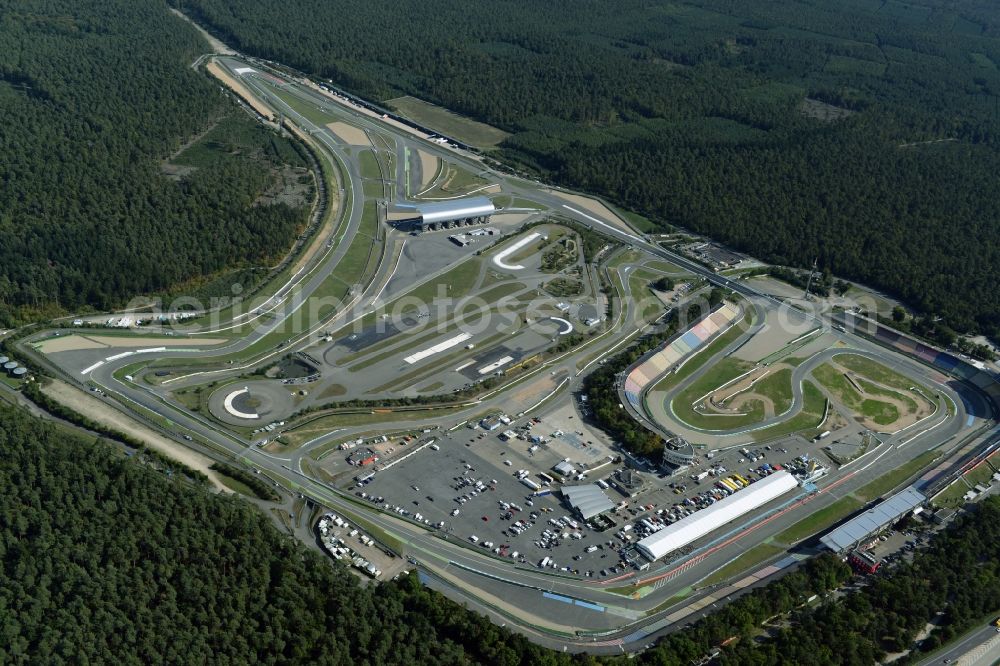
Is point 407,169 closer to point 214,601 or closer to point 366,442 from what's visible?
point 366,442

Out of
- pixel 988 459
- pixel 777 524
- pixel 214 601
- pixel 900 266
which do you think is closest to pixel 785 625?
pixel 777 524

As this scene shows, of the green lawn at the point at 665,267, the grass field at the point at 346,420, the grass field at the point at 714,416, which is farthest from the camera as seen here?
the green lawn at the point at 665,267

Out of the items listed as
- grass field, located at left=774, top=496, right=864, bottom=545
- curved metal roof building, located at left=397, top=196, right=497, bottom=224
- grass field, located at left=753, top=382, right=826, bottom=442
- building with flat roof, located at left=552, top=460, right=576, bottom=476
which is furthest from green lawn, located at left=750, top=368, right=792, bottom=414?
curved metal roof building, located at left=397, top=196, right=497, bottom=224

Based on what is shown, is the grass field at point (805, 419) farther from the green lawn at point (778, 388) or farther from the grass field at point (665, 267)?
the grass field at point (665, 267)

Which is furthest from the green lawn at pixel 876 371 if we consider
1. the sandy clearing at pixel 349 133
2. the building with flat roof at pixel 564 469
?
the sandy clearing at pixel 349 133

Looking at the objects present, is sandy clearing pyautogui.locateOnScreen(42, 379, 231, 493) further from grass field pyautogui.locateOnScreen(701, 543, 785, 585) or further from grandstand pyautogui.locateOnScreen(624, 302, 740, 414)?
grandstand pyautogui.locateOnScreen(624, 302, 740, 414)

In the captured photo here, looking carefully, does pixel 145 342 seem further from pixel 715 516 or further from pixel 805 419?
pixel 805 419

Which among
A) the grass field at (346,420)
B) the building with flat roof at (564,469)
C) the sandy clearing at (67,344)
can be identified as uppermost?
the sandy clearing at (67,344)
